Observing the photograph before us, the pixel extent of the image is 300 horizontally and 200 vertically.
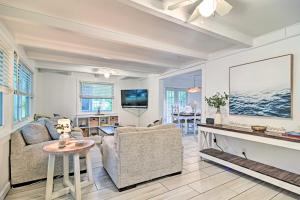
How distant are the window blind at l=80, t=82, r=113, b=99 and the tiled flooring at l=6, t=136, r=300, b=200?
3.83 metres

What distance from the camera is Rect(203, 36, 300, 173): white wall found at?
7.80 ft

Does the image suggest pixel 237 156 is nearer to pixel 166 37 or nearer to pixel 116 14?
pixel 166 37

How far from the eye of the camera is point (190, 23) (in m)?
2.07

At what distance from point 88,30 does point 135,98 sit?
406 centimetres

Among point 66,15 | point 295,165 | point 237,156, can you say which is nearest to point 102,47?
point 66,15

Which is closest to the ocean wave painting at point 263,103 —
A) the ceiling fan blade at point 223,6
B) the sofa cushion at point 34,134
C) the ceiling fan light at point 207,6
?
the ceiling fan blade at point 223,6

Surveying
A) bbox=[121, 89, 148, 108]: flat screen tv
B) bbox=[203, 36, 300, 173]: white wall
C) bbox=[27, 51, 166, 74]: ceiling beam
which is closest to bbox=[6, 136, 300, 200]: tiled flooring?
bbox=[203, 36, 300, 173]: white wall

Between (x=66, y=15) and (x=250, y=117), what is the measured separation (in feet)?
11.2

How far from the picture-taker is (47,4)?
1836mm

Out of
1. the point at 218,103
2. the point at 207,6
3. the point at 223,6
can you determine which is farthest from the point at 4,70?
the point at 218,103

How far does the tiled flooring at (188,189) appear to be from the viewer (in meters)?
2.05

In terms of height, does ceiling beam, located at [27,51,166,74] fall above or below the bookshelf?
above

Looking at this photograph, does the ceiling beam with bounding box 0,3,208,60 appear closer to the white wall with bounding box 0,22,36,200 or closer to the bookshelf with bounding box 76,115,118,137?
the white wall with bounding box 0,22,36,200

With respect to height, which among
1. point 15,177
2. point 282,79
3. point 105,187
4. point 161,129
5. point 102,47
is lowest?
point 105,187
